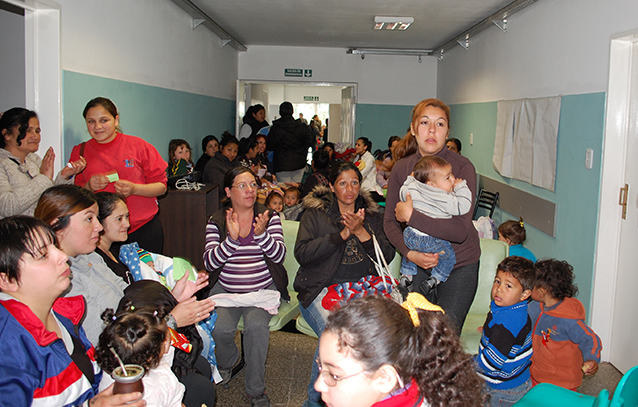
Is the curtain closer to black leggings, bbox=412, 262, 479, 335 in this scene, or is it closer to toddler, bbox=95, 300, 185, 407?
black leggings, bbox=412, 262, 479, 335

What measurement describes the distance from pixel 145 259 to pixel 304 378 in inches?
54.7

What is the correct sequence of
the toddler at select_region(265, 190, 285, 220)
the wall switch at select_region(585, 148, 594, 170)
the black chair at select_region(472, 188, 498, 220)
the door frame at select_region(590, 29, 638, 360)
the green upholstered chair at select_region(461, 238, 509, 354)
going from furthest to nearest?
the black chair at select_region(472, 188, 498, 220) → the toddler at select_region(265, 190, 285, 220) → the wall switch at select_region(585, 148, 594, 170) → the door frame at select_region(590, 29, 638, 360) → the green upholstered chair at select_region(461, 238, 509, 354)

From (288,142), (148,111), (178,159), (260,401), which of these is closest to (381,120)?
(288,142)

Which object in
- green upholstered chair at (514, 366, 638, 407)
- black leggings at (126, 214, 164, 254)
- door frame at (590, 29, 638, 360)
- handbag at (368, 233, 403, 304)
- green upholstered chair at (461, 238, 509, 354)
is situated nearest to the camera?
green upholstered chair at (514, 366, 638, 407)

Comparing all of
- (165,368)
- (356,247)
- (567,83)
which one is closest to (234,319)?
(356,247)

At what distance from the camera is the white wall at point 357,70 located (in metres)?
9.81

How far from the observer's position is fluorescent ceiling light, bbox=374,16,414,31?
6.74 meters

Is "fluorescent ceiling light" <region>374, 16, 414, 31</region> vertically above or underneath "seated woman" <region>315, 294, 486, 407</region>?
above

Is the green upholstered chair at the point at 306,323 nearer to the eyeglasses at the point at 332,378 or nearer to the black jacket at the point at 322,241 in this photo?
the black jacket at the point at 322,241

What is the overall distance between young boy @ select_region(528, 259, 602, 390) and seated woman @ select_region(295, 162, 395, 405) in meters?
0.86

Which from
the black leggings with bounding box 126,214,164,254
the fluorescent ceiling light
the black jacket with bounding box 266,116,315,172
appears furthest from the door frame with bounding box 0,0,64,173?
the black jacket with bounding box 266,116,315,172

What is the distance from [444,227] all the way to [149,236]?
217 centimetres

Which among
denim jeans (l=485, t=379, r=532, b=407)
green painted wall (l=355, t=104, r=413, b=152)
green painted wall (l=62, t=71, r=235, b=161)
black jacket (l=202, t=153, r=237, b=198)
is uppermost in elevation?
green painted wall (l=355, t=104, r=413, b=152)

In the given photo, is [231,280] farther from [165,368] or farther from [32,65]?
[32,65]
